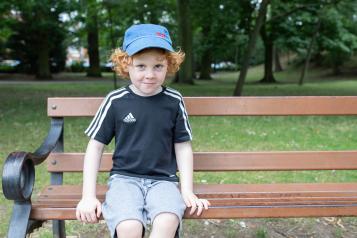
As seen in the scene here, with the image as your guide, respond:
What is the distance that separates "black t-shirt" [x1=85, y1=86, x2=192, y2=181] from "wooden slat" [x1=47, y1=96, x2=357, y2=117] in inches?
18.8

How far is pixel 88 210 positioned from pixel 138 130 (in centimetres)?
53

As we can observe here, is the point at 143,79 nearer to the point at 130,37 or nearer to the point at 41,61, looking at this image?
the point at 130,37

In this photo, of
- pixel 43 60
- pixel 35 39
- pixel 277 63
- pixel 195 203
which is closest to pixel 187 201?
pixel 195 203

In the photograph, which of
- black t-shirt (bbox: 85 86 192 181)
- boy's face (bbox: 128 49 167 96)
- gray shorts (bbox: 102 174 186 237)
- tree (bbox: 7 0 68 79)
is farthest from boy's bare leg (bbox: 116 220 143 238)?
tree (bbox: 7 0 68 79)

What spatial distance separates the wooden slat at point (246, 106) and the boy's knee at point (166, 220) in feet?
3.09

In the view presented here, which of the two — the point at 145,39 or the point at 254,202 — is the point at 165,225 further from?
the point at 145,39

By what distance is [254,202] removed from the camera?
108 inches

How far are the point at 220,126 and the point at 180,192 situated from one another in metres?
6.03

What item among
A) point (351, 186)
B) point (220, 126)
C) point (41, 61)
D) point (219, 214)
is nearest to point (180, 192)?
point (219, 214)

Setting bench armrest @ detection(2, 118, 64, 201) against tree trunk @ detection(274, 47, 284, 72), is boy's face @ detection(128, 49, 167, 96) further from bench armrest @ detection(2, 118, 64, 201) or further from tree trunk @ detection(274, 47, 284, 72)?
tree trunk @ detection(274, 47, 284, 72)

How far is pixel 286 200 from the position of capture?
2.81 m

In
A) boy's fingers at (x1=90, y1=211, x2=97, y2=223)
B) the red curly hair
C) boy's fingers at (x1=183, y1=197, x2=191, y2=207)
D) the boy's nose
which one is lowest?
boy's fingers at (x1=90, y1=211, x2=97, y2=223)

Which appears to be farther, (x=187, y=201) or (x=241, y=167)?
(x=241, y=167)

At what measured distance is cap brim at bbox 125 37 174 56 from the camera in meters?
2.69
